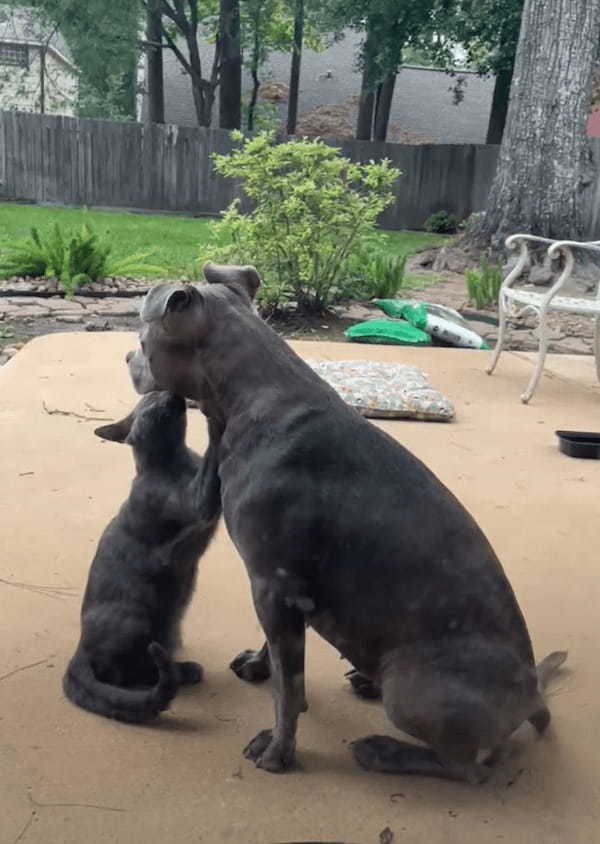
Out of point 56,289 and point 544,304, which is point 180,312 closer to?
point 544,304

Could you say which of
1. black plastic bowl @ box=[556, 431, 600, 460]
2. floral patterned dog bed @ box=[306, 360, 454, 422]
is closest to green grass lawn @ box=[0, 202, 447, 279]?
floral patterned dog bed @ box=[306, 360, 454, 422]

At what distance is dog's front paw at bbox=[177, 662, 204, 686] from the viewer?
2.24 meters

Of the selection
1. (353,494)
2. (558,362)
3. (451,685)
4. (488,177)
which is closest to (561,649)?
(451,685)

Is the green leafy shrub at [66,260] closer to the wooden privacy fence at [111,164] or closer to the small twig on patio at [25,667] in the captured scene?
the small twig on patio at [25,667]

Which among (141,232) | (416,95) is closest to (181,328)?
(141,232)

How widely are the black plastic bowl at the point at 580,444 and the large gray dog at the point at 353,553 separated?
264 centimetres

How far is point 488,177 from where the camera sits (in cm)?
1836

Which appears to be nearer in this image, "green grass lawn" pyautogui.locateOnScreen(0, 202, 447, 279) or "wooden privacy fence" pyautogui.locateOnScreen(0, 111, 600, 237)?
"green grass lawn" pyautogui.locateOnScreen(0, 202, 447, 279)

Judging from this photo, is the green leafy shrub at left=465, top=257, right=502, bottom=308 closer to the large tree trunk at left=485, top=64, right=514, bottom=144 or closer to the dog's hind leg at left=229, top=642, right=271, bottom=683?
the dog's hind leg at left=229, top=642, right=271, bottom=683

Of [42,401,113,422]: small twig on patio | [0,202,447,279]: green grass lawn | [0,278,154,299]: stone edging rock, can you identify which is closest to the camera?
[42,401,113,422]: small twig on patio

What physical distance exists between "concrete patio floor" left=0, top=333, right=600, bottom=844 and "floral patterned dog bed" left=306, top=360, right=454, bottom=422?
519 mm

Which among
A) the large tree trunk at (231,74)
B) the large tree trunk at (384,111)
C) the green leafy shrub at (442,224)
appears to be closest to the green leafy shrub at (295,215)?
the green leafy shrub at (442,224)

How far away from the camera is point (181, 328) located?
72.1 inches

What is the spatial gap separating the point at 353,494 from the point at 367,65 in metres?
21.6
